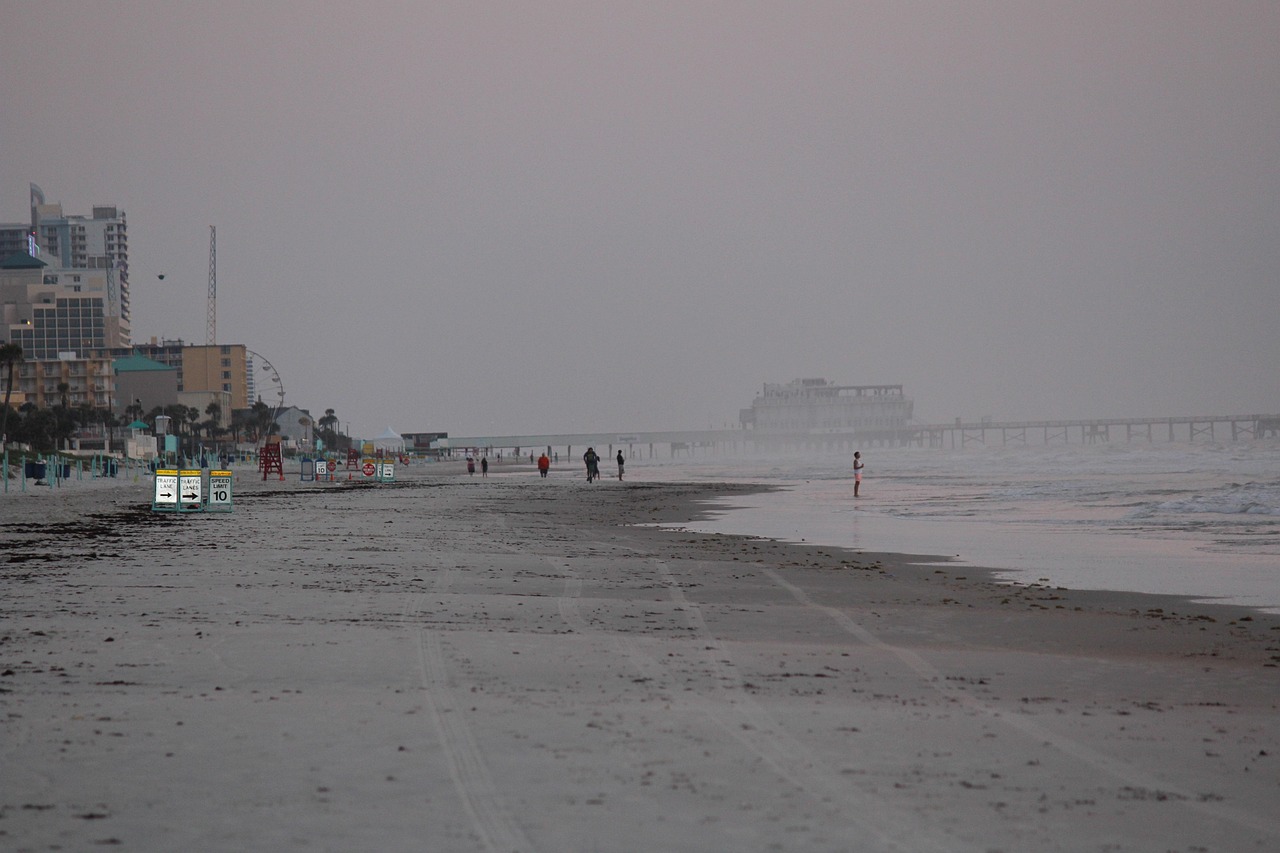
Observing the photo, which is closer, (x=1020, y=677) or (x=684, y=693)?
(x=684, y=693)

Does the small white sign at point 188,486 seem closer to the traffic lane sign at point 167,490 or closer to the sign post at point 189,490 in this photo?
the sign post at point 189,490

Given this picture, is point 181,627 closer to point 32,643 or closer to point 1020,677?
point 32,643

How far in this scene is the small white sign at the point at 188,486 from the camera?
26.2 metres

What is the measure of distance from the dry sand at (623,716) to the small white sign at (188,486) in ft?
46.0

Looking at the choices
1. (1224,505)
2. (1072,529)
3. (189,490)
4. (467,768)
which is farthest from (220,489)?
(467,768)

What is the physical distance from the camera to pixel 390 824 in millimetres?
4113

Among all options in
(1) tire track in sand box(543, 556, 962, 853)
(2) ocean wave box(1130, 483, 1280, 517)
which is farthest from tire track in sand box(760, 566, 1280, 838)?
(2) ocean wave box(1130, 483, 1280, 517)

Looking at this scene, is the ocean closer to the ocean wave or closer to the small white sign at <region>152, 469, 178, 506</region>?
the ocean wave

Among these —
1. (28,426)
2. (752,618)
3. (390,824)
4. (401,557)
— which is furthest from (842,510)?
(28,426)

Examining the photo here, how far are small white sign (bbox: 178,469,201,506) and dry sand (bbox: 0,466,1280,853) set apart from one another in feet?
46.0

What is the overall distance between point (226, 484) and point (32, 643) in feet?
64.7

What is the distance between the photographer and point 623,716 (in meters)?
5.95

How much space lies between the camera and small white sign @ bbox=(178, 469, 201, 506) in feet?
85.8

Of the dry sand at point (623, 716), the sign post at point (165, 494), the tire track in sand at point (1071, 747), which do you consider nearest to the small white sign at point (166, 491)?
the sign post at point (165, 494)
